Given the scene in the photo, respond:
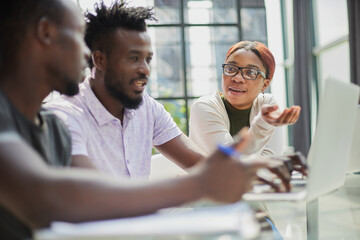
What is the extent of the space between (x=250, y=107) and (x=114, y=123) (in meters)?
1.02

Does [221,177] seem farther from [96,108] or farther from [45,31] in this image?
[96,108]

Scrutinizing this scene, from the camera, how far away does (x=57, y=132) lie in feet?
3.31

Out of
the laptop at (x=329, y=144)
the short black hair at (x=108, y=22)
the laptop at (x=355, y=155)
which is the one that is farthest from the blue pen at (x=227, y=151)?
the laptop at (x=355, y=155)

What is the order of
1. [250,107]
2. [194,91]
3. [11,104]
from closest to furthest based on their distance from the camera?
[11,104] < [250,107] < [194,91]

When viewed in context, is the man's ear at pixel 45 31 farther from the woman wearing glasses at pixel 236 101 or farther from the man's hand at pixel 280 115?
the woman wearing glasses at pixel 236 101

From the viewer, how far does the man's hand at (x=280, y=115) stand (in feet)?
4.80

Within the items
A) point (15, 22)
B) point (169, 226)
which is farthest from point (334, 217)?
point (15, 22)

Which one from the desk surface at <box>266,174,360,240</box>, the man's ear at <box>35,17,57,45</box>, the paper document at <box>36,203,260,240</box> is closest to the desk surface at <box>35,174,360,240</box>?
the desk surface at <box>266,174,360,240</box>

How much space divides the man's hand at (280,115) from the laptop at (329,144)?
0.20m

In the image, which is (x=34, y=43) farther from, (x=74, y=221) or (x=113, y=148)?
(x=113, y=148)

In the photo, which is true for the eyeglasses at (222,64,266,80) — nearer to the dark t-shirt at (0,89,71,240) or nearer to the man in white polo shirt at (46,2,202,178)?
the man in white polo shirt at (46,2,202,178)

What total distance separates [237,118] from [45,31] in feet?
5.26

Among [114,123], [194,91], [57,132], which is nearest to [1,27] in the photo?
[57,132]

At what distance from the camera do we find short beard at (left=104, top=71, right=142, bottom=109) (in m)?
1.58
